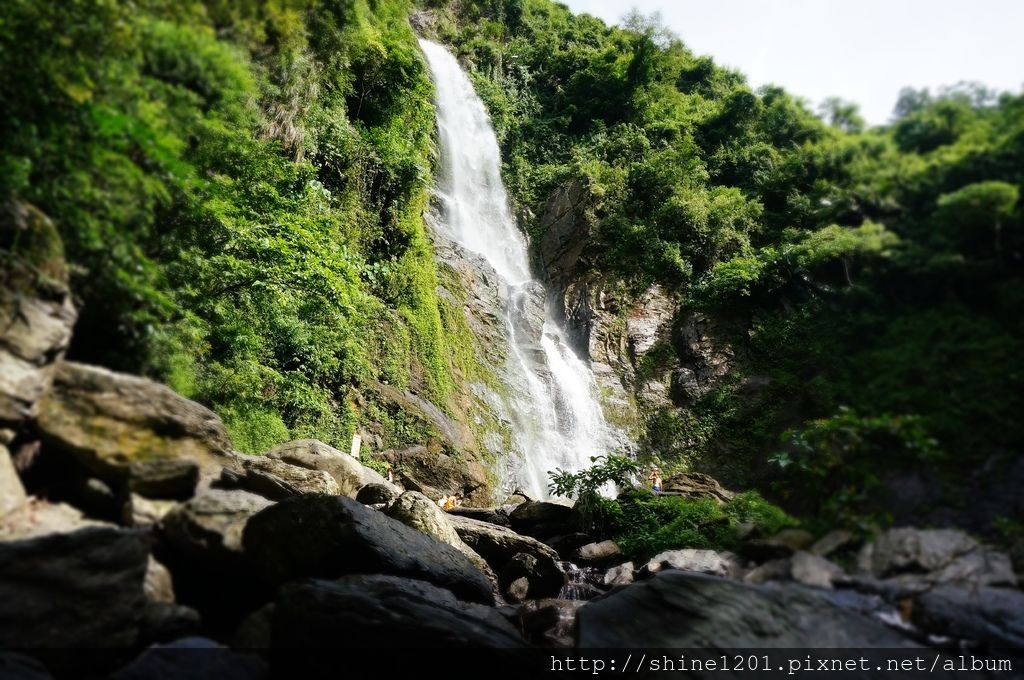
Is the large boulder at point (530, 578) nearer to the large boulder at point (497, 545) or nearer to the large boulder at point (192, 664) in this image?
the large boulder at point (497, 545)

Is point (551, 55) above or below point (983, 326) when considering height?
above

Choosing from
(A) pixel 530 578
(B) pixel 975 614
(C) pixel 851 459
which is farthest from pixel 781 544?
(A) pixel 530 578

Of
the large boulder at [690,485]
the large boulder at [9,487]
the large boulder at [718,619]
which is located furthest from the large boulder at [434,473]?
the large boulder at [9,487]

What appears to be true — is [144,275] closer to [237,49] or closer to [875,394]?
[237,49]

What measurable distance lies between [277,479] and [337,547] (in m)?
1.29

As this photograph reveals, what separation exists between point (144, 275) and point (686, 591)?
11.2 ft

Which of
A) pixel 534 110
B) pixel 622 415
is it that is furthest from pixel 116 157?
pixel 534 110

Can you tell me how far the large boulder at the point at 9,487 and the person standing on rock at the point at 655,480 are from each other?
8894mm

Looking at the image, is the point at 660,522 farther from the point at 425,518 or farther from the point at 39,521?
the point at 39,521

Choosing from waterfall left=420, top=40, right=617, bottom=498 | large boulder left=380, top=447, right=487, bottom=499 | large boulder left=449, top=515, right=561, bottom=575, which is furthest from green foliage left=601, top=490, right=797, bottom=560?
waterfall left=420, top=40, right=617, bottom=498

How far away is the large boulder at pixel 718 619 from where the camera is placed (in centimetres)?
252

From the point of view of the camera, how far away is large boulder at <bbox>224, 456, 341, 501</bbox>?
5793 millimetres

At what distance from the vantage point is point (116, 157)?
3100 mm

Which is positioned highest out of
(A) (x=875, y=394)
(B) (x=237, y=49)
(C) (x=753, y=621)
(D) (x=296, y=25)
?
(D) (x=296, y=25)
